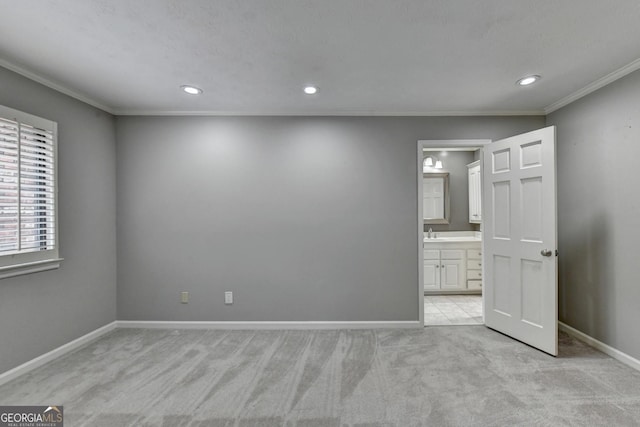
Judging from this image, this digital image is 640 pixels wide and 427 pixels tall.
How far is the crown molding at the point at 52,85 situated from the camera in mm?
2188

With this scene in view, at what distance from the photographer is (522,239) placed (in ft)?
9.25

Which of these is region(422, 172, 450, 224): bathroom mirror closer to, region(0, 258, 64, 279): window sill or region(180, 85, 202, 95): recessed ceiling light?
region(180, 85, 202, 95): recessed ceiling light

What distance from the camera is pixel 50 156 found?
2504 millimetres

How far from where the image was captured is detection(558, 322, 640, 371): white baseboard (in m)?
2.35

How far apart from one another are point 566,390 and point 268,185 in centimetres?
309

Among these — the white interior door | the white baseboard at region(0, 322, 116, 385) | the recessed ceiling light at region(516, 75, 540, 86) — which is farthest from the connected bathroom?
the white baseboard at region(0, 322, 116, 385)

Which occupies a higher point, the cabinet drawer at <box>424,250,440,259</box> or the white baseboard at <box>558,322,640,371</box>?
the cabinet drawer at <box>424,250,440,259</box>

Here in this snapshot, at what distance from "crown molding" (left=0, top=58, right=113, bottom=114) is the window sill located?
1503 millimetres

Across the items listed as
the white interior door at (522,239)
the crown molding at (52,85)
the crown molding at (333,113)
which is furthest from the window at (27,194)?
the white interior door at (522,239)

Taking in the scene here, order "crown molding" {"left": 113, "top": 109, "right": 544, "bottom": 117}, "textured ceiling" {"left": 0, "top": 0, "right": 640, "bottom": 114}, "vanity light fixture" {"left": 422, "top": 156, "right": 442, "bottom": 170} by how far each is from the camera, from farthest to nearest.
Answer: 1. "vanity light fixture" {"left": 422, "top": 156, "right": 442, "bottom": 170}
2. "crown molding" {"left": 113, "top": 109, "right": 544, "bottom": 117}
3. "textured ceiling" {"left": 0, "top": 0, "right": 640, "bottom": 114}

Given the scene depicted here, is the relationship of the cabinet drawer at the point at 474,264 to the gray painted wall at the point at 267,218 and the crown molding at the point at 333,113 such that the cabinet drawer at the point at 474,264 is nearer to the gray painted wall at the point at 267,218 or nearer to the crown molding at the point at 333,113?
the gray painted wall at the point at 267,218

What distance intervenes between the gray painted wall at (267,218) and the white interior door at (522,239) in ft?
2.68

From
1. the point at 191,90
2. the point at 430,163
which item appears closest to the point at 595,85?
the point at 430,163

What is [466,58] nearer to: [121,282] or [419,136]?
[419,136]
